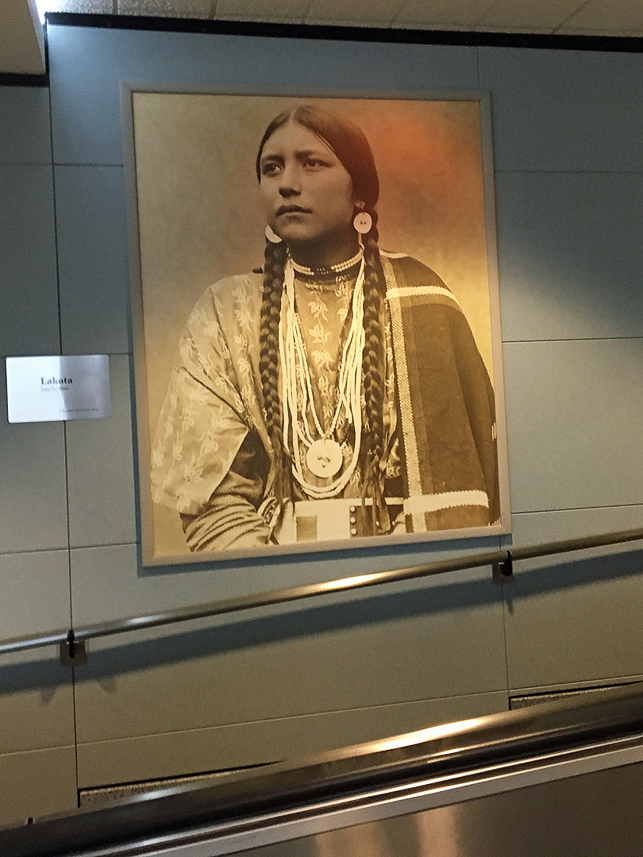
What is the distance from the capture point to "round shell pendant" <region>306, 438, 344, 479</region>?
2.59 m

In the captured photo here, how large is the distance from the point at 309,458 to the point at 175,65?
4.61 ft

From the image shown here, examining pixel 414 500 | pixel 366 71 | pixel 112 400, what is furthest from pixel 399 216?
pixel 112 400

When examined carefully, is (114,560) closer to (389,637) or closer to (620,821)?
(389,637)

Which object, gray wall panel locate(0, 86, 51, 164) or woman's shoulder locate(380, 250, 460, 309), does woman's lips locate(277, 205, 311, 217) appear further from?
gray wall panel locate(0, 86, 51, 164)

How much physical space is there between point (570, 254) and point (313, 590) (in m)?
1.55

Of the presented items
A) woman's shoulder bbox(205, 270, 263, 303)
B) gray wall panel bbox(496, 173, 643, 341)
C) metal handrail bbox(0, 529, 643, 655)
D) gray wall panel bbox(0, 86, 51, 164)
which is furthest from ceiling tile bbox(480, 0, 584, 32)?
metal handrail bbox(0, 529, 643, 655)

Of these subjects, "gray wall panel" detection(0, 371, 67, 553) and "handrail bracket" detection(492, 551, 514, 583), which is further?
"handrail bracket" detection(492, 551, 514, 583)

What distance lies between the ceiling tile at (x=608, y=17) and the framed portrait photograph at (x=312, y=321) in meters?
0.46

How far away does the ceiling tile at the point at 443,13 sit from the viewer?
2518mm

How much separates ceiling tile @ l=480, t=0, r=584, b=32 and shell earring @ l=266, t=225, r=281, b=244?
1060 millimetres

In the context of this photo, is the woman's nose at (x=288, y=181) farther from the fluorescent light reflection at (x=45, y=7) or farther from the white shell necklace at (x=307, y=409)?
the fluorescent light reflection at (x=45, y=7)

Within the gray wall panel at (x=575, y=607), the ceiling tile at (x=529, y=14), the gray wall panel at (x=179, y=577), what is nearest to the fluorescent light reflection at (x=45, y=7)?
the ceiling tile at (x=529, y=14)

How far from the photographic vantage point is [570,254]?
2775mm

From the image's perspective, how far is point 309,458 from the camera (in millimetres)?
2582
